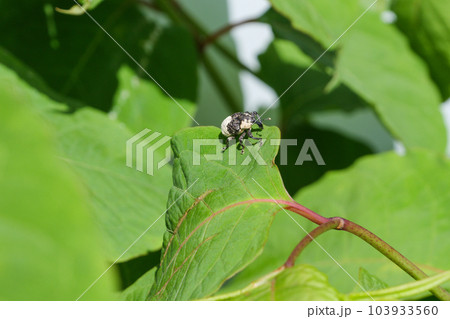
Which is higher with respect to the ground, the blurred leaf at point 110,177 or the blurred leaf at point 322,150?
the blurred leaf at point 322,150

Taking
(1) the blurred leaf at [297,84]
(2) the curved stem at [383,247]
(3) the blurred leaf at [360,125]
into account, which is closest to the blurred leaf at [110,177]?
(2) the curved stem at [383,247]

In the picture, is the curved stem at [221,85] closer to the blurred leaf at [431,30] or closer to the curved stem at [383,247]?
the blurred leaf at [431,30]

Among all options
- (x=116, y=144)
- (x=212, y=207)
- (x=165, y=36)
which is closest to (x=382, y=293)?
(x=212, y=207)

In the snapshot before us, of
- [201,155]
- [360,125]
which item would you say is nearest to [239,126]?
[201,155]

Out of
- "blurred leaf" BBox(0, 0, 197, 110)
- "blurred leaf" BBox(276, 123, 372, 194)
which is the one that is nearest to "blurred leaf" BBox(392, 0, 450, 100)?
"blurred leaf" BBox(276, 123, 372, 194)

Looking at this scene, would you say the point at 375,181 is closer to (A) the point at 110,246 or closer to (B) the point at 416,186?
(B) the point at 416,186

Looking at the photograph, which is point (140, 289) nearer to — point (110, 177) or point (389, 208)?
point (110, 177)
